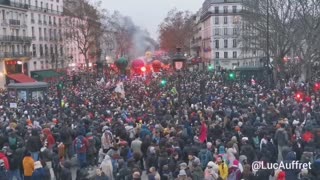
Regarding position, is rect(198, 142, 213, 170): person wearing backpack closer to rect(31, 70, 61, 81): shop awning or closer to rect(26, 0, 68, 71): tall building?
rect(31, 70, 61, 81): shop awning

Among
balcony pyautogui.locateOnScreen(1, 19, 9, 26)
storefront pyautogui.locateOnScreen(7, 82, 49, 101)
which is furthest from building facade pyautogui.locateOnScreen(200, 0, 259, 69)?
storefront pyautogui.locateOnScreen(7, 82, 49, 101)

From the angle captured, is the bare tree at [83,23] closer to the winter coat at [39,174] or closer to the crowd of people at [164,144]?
the crowd of people at [164,144]

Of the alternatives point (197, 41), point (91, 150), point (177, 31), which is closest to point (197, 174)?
point (91, 150)

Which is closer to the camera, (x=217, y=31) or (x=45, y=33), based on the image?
(x=45, y=33)

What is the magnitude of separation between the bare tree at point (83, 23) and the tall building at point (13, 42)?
8374 millimetres

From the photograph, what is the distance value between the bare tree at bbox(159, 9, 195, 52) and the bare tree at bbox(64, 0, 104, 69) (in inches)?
1143

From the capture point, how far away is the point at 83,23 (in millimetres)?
79562

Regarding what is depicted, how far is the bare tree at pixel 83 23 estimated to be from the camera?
7712 cm

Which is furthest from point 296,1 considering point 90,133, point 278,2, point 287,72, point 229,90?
point 90,133

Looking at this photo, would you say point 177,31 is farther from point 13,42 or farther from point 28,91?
point 28,91

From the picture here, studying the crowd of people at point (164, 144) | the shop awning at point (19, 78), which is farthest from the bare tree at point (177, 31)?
the crowd of people at point (164, 144)

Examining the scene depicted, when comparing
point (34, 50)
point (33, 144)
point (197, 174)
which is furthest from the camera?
point (34, 50)

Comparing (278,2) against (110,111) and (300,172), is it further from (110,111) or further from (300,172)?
(300,172)

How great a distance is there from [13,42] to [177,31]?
5225cm
